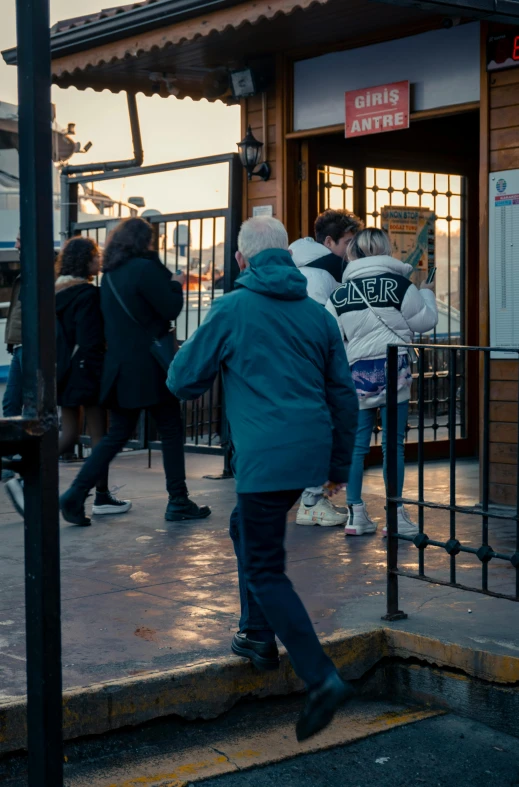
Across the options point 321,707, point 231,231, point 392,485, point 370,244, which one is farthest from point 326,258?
point 321,707

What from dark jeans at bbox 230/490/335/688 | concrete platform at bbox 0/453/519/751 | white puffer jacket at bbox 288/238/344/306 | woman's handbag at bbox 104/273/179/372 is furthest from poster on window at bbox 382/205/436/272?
dark jeans at bbox 230/490/335/688

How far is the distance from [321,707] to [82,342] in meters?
3.84

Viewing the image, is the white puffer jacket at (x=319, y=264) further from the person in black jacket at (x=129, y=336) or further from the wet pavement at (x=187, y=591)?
the wet pavement at (x=187, y=591)

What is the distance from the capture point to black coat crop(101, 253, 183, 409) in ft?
21.7

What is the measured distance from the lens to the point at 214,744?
3838 millimetres

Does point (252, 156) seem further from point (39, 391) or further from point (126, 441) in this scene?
point (39, 391)

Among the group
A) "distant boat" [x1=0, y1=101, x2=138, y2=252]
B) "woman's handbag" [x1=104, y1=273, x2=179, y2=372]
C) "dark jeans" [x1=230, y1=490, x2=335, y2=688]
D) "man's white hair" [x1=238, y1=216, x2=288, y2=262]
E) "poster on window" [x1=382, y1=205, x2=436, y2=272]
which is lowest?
"dark jeans" [x1=230, y1=490, x2=335, y2=688]

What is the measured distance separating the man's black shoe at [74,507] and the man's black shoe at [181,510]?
1.75 feet

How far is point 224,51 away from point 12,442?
7057mm

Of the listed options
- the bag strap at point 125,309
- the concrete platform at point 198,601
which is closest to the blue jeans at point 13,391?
the concrete platform at point 198,601

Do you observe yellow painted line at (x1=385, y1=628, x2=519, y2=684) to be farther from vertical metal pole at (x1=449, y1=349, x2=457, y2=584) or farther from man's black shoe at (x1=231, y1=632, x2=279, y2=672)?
man's black shoe at (x1=231, y1=632, x2=279, y2=672)

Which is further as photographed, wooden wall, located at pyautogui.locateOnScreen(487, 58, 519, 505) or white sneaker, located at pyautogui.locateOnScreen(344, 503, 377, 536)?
wooden wall, located at pyautogui.locateOnScreen(487, 58, 519, 505)

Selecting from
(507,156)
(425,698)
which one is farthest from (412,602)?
(507,156)

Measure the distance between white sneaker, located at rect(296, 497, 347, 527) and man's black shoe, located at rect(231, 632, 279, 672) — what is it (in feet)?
9.09
